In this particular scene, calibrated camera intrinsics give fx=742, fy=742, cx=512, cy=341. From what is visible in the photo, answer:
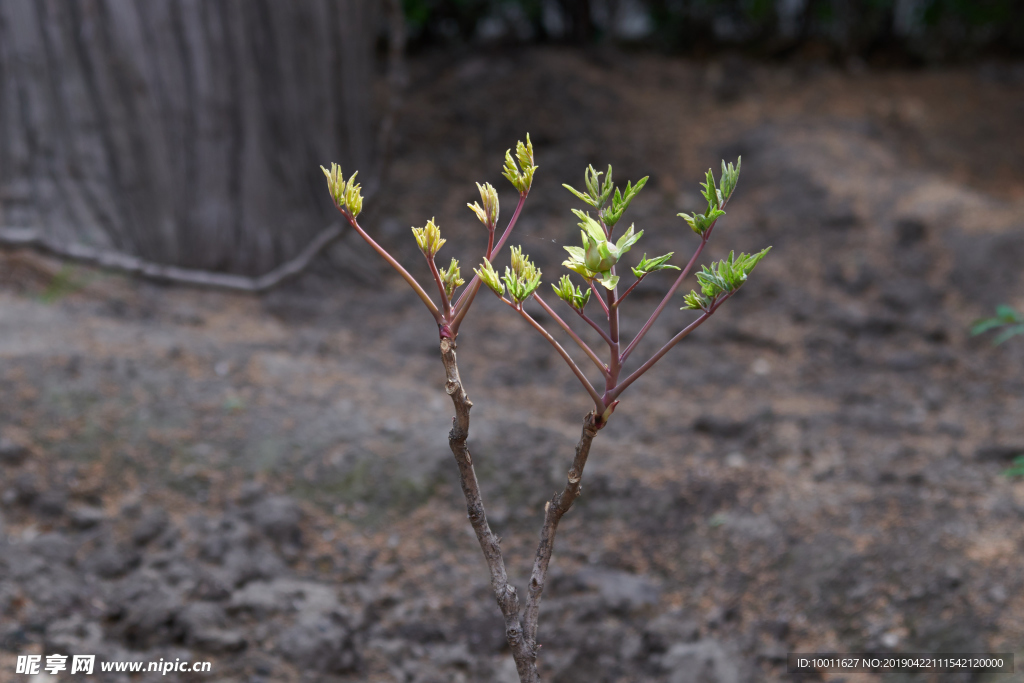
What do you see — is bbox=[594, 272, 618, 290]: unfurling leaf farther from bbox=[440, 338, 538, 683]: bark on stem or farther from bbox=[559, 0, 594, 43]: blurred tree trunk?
bbox=[559, 0, 594, 43]: blurred tree trunk

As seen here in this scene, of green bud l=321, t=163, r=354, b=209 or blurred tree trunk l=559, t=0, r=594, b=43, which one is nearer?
green bud l=321, t=163, r=354, b=209

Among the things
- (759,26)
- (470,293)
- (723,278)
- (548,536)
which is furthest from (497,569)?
(759,26)

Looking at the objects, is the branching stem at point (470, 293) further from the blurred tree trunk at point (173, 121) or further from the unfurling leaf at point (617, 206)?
the blurred tree trunk at point (173, 121)

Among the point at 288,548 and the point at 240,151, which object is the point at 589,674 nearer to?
the point at 288,548

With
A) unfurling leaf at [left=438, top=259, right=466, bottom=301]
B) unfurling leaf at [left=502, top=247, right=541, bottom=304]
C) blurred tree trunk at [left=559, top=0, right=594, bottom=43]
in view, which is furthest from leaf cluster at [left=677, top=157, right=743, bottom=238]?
blurred tree trunk at [left=559, top=0, right=594, bottom=43]

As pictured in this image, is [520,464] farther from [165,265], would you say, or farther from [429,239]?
[165,265]

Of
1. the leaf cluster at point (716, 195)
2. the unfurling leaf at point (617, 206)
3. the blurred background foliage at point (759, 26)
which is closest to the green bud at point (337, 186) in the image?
the unfurling leaf at point (617, 206)

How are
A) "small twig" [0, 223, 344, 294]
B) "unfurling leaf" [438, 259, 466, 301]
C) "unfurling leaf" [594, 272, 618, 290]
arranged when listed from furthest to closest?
"small twig" [0, 223, 344, 294]
"unfurling leaf" [438, 259, 466, 301]
"unfurling leaf" [594, 272, 618, 290]
